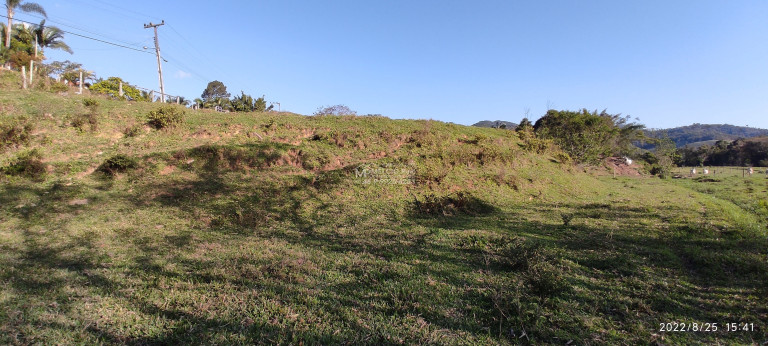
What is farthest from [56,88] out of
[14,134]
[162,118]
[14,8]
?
[14,8]

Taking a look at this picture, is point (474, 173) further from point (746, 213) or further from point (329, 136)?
point (746, 213)

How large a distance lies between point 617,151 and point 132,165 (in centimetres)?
4607

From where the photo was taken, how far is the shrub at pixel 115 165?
9.68 meters

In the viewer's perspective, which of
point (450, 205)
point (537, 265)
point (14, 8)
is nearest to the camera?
point (537, 265)

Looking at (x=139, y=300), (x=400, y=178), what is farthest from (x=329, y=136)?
(x=139, y=300)

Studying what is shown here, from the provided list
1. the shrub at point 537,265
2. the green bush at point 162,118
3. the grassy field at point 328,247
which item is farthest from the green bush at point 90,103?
the shrub at point 537,265

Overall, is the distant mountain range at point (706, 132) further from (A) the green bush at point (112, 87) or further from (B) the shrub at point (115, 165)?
(A) the green bush at point (112, 87)

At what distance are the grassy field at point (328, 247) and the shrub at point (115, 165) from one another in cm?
11

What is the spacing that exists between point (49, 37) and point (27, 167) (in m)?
34.9

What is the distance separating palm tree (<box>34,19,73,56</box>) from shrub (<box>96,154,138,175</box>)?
34.6m

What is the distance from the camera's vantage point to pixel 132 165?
1012 cm

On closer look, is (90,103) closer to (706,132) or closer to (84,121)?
(84,121)

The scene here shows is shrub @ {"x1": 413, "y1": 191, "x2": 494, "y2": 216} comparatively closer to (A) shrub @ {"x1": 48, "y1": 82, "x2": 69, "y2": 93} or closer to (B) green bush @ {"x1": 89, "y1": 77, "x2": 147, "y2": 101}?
(A) shrub @ {"x1": 48, "y1": 82, "x2": 69, "y2": 93}

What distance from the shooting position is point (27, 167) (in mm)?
9070
